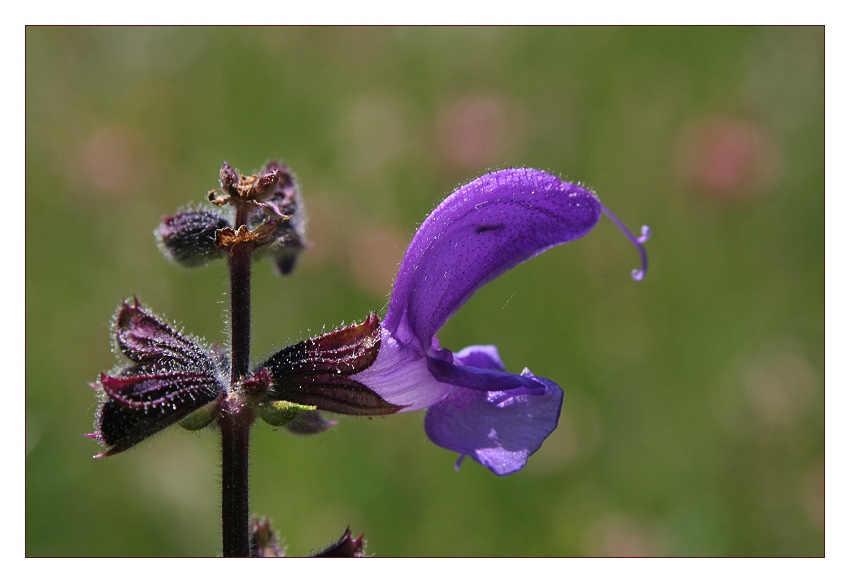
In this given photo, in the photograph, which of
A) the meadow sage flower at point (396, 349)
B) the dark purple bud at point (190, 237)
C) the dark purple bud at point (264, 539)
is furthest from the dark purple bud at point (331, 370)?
the dark purple bud at point (264, 539)

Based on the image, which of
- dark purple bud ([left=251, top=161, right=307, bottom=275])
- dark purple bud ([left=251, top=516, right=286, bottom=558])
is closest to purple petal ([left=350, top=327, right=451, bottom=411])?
dark purple bud ([left=251, top=161, right=307, bottom=275])

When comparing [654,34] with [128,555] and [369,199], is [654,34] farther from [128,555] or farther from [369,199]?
[128,555]

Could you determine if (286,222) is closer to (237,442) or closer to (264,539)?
(237,442)

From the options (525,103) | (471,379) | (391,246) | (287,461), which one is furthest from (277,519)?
(525,103)

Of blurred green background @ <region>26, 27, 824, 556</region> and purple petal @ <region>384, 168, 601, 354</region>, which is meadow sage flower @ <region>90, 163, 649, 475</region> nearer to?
purple petal @ <region>384, 168, 601, 354</region>

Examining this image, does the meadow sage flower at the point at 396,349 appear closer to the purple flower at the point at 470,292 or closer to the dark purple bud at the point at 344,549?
the purple flower at the point at 470,292
